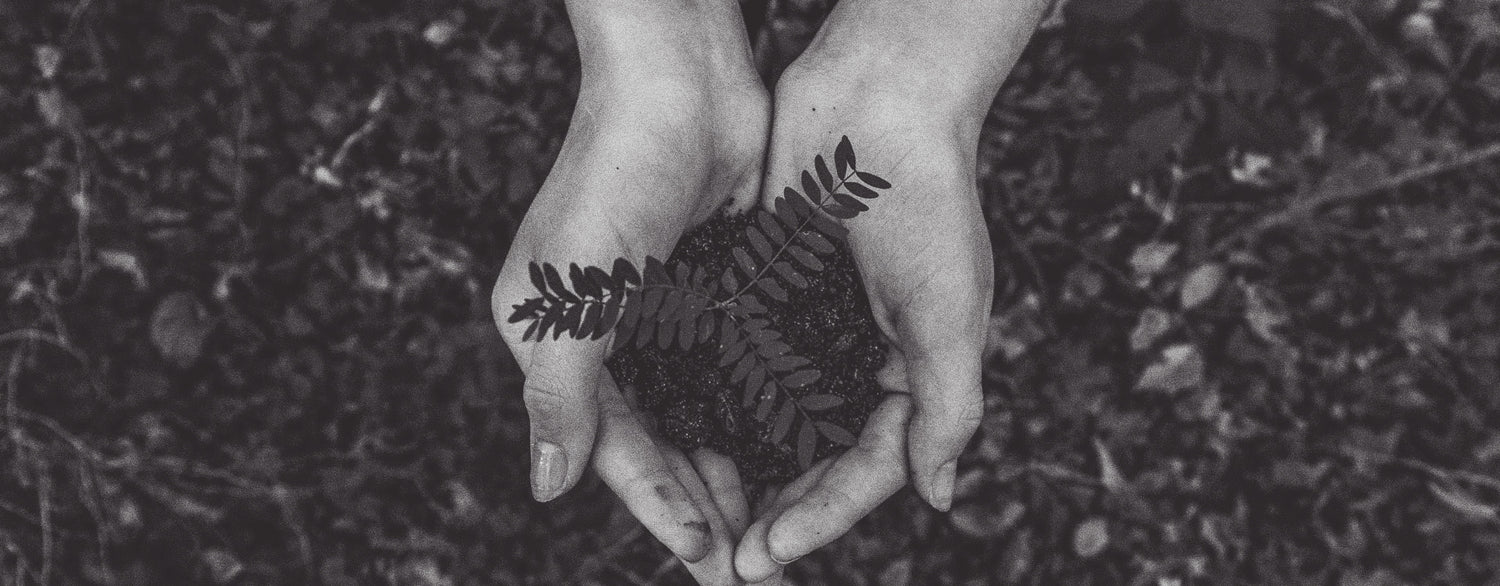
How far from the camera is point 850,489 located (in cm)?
196

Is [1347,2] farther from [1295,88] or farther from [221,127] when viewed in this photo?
[221,127]

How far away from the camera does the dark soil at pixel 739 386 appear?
1.99 meters

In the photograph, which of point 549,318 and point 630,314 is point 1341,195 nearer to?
point 630,314

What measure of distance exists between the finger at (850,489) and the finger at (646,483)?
0.55 feet

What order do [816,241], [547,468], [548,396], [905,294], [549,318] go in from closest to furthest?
[549,318]
[816,241]
[548,396]
[547,468]
[905,294]

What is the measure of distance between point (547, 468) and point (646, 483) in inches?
8.2

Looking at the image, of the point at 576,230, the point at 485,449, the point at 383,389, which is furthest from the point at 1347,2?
the point at 383,389

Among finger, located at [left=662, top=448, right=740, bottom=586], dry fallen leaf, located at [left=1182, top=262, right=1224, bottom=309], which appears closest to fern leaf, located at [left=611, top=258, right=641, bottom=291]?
finger, located at [left=662, top=448, right=740, bottom=586]

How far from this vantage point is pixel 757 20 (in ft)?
9.38

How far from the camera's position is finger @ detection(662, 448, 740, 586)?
1.97 m

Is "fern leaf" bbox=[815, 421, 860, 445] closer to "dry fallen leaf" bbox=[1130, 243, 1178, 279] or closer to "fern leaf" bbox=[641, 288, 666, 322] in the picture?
"fern leaf" bbox=[641, 288, 666, 322]

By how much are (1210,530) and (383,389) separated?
8.52ft

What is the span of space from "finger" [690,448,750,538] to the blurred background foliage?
795 mm

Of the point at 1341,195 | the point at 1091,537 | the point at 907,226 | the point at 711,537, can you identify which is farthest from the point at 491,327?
the point at 1341,195
